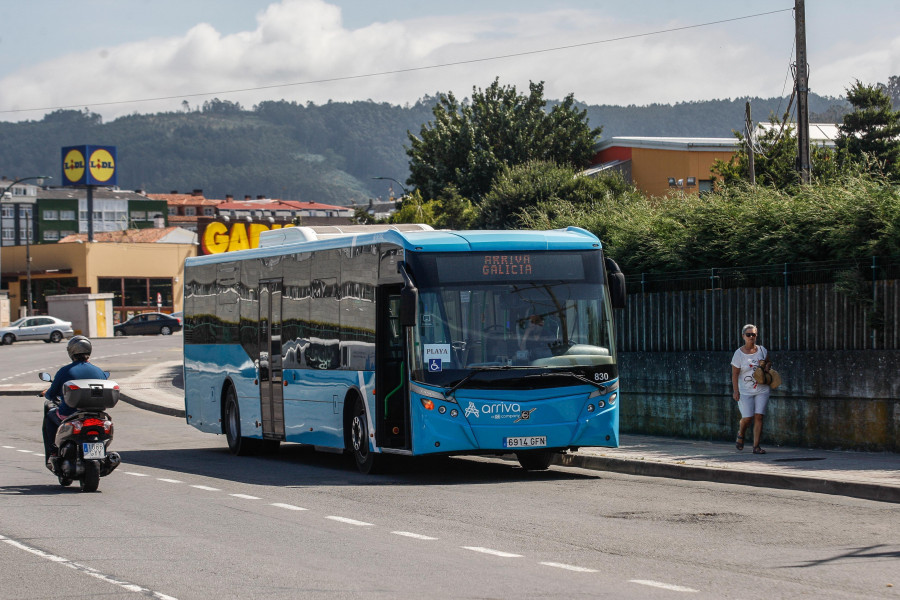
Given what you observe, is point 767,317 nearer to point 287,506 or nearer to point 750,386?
point 750,386

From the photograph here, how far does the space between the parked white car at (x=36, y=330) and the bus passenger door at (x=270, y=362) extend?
56435 mm

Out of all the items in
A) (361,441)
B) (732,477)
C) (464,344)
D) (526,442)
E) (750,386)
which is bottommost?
(732,477)

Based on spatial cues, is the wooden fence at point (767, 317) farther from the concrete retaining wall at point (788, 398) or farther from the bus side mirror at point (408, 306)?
the bus side mirror at point (408, 306)

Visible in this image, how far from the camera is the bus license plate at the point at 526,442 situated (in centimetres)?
1528

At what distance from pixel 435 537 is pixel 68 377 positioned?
5622 millimetres

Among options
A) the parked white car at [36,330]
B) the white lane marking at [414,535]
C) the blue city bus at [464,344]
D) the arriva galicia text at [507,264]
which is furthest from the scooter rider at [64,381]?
the parked white car at [36,330]

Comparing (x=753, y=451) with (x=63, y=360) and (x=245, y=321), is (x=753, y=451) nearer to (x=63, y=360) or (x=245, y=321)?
(x=245, y=321)

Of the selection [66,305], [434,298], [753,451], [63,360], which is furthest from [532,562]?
[66,305]

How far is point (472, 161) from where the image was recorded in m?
60.4

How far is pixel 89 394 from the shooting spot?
47.2 ft

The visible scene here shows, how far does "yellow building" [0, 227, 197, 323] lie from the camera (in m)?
93.0

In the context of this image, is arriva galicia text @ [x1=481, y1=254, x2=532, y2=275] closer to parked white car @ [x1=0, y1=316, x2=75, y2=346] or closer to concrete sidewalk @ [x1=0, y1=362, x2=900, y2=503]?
concrete sidewalk @ [x1=0, y1=362, x2=900, y2=503]

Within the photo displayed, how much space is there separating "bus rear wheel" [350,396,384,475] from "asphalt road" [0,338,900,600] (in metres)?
0.25

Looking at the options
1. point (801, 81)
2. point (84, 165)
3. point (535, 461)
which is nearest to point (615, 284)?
point (535, 461)
